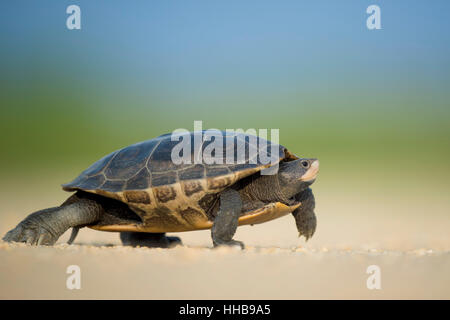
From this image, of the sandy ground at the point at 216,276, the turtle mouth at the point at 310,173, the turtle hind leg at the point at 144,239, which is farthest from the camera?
the turtle hind leg at the point at 144,239

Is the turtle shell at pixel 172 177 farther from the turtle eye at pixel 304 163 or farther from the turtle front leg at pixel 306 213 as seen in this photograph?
the turtle front leg at pixel 306 213

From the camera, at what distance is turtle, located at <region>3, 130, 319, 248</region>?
5648mm

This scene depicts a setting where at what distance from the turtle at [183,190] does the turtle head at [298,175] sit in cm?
1

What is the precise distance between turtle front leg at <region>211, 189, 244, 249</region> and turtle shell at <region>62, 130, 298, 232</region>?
0.85 feet

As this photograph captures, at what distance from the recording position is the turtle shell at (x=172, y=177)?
565 centimetres

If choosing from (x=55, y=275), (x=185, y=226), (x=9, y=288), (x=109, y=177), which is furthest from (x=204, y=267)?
(x=109, y=177)

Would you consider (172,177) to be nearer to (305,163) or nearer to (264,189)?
(264,189)

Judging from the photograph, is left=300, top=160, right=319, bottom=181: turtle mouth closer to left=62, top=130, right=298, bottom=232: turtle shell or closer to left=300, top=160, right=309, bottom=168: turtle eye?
left=300, top=160, right=309, bottom=168: turtle eye

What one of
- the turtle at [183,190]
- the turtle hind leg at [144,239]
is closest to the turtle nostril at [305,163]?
the turtle at [183,190]

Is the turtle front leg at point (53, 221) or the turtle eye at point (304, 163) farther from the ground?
the turtle eye at point (304, 163)

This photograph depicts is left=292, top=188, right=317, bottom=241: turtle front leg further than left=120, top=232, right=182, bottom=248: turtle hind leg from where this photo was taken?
No

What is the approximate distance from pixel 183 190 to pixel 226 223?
0.71m

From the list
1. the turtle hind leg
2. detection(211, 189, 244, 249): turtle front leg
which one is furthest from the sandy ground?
the turtle hind leg

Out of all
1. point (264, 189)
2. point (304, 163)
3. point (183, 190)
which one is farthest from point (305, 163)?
point (183, 190)
